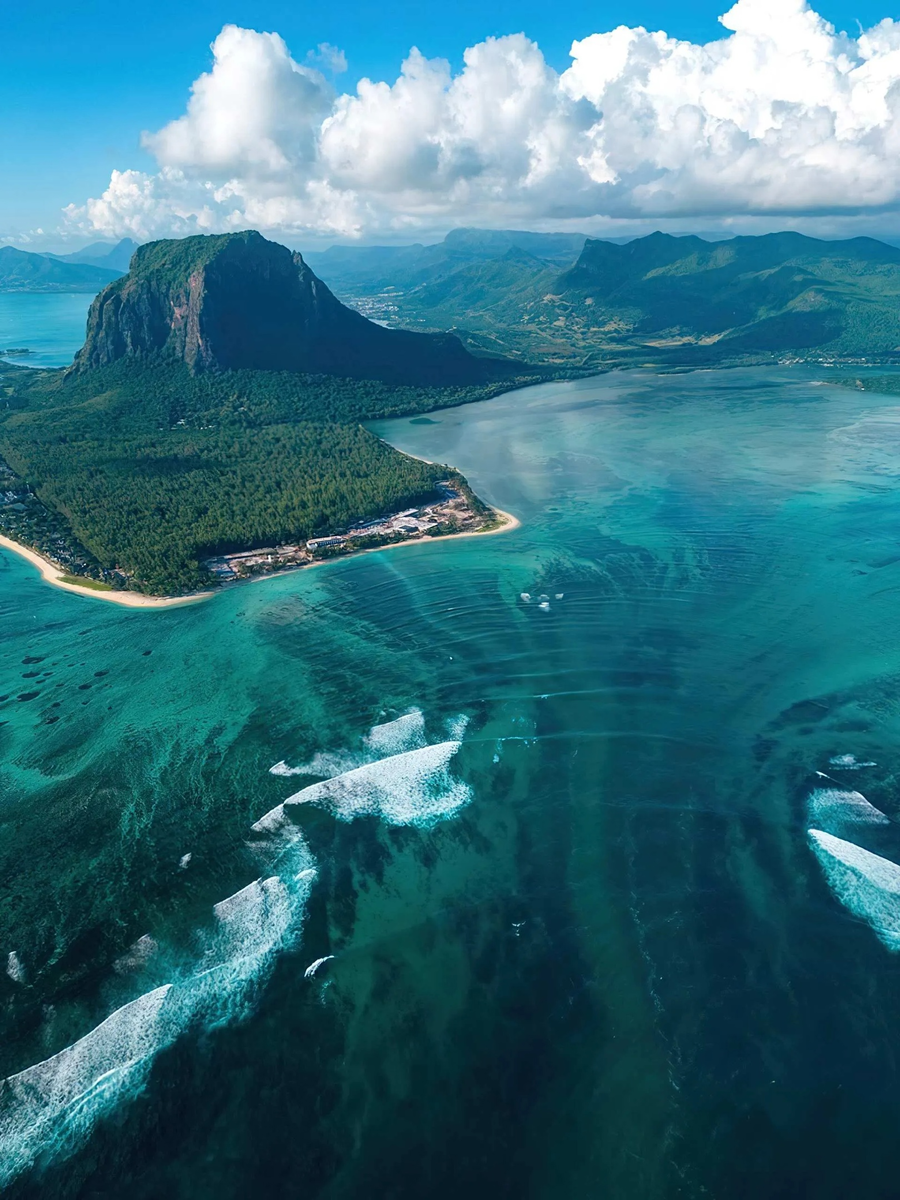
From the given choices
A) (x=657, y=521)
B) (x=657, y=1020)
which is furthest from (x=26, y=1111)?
(x=657, y=521)

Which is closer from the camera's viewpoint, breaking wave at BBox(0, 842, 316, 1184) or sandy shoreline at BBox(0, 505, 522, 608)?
breaking wave at BBox(0, 842, 316, 1184)

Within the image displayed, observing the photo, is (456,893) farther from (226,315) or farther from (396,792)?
(226,315)

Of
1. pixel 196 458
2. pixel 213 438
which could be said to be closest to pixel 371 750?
pixel 196 458

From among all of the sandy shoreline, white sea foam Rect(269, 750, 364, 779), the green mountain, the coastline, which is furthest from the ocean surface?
the green mountain

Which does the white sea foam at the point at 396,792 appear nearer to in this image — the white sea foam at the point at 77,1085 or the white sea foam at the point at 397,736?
the white sea foam at the point at 397,736

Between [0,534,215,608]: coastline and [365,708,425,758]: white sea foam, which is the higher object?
[0,534,215,608]: coastline

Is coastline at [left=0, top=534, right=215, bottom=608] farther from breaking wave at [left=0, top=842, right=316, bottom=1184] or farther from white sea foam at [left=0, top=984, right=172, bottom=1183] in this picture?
Result: white sea foam at [left=0, top=984, right=172, bottom=1183]

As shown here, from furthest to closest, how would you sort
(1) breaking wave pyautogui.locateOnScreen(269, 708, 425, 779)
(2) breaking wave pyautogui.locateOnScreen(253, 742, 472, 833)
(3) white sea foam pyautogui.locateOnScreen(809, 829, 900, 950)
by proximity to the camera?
1. (1) breaking wave pyautogui.locateOnScreen(269, 708, 425, 779)
2. (2) breaking wave pyautogui.locateOnScreen(253, 742, 472, 833)
3. (3) white sea foam pyautogui.locateOnScreen(809, 829, 900, 950)

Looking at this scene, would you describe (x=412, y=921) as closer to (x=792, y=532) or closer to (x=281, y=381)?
(x=792, y=532)
